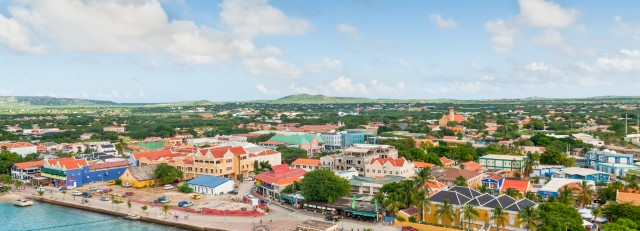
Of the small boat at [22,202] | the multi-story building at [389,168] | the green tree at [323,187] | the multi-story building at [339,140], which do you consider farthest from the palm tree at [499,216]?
the multi-story building at [339,140]

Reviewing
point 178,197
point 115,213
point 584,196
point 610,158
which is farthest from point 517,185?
point 115,213

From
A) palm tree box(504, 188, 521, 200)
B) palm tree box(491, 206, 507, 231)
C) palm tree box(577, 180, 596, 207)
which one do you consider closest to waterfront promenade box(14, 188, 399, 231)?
palm tree box(491, 206, 507, 231)

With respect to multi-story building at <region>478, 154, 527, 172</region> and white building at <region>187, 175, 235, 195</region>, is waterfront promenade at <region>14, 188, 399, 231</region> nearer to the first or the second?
white building at <region>187, 175, 235, 195</region>

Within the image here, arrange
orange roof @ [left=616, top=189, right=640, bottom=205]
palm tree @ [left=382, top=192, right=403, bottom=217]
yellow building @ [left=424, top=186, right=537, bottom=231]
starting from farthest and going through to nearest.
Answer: orange roof @ [left=616, top=189, right=640, bottom=205], palm tree @ [left=382, top=192, right=403, bottom=217], yellow building @ [left=424, top=186, right=537, bottom=231]

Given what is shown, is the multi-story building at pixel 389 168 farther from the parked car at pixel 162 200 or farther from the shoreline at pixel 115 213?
the shoreline at pixel 115 213

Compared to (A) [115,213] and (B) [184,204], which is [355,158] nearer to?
(B) [184,204]

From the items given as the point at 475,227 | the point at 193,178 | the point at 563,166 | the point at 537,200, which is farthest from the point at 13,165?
the point at 563,166

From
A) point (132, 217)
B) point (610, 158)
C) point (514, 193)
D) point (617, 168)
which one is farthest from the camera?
point (610, 158)
